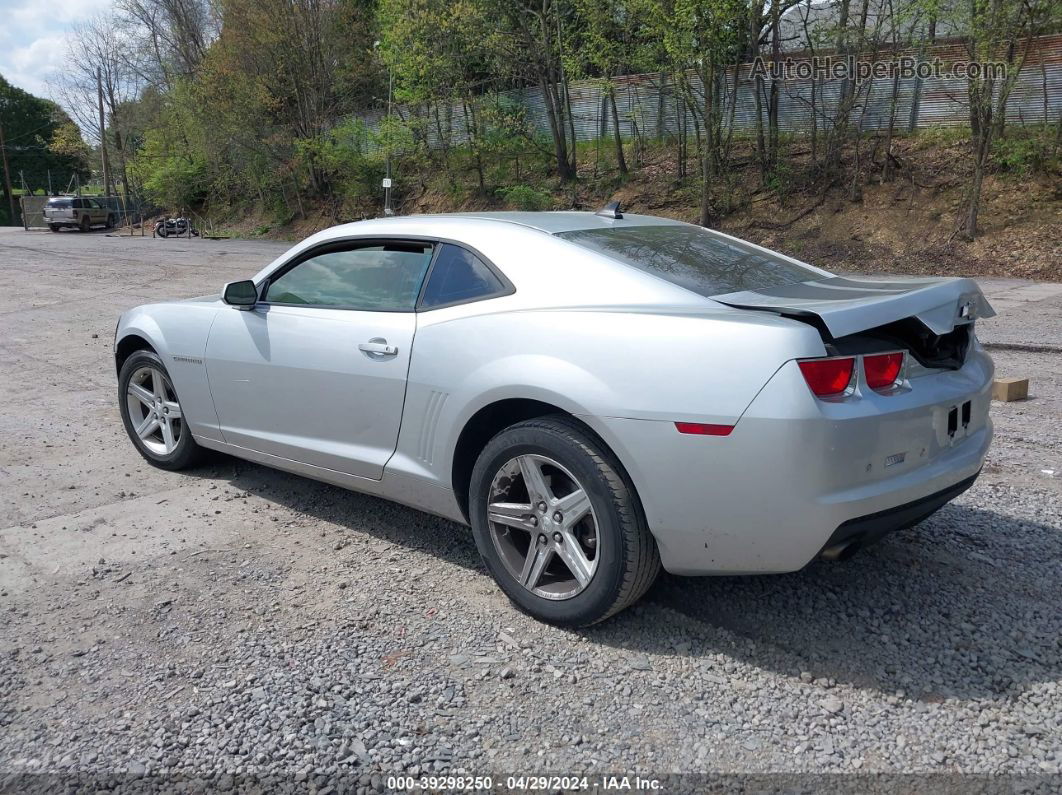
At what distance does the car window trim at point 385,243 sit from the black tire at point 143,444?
1.04 meters

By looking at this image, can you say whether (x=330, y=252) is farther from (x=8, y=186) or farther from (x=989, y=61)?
(x=8, y=186)

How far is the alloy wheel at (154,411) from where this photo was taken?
5.26m

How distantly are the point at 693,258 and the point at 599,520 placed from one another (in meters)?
1.28

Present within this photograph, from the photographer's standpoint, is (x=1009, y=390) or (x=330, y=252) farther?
(x=1009, y=390)

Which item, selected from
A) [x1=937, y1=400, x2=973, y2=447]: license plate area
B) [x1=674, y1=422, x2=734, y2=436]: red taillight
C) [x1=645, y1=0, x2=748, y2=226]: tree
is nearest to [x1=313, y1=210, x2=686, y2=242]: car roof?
[x1=674, y1=422, x2=734, y2=436]: red taillight

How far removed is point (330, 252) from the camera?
4445 millimetres

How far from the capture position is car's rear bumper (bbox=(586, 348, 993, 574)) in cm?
280

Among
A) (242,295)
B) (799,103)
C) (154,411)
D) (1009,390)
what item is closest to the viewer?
(242,295)

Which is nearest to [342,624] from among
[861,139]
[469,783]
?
[469,783]

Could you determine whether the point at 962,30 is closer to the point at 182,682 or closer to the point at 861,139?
the point at 861,139

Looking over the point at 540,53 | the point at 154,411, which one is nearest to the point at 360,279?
the point at 154,411

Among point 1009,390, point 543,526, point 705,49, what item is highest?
point 705,49

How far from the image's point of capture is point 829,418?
280 centimetres

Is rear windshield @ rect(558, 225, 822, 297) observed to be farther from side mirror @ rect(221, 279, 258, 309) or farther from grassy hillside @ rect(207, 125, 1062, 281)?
grassy hillside @ rect(207, 125, 1062, 281)
